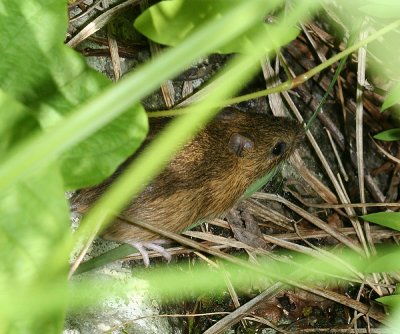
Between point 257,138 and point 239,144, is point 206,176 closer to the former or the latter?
point 239,144

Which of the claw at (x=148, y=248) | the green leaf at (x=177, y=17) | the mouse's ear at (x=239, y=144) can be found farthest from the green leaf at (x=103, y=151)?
the mouse's ear at (x=239, y=144)

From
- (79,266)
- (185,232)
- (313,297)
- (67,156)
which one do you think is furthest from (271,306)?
(67,156)

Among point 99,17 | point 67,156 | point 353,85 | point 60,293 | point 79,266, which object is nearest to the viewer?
point 60,293

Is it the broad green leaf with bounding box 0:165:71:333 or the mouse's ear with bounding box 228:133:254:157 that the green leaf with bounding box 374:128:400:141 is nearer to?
the mouse's ear with bounding box 228:133:254:157

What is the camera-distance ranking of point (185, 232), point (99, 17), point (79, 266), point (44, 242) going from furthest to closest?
point (185, 232), point (99, 17), point (79, 266), point (44, 242)

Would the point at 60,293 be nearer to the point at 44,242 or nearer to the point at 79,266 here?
the point at 44,242

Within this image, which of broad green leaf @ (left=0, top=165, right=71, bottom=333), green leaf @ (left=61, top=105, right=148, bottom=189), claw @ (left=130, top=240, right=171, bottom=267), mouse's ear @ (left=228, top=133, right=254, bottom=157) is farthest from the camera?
mouse's ear @ (left=228, top=133, right=254, bottom=157)

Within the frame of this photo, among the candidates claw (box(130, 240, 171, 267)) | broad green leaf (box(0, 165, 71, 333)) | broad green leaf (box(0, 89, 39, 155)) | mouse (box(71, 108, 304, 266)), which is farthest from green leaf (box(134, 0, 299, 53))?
claw (box(130, 240, 171, 267))
